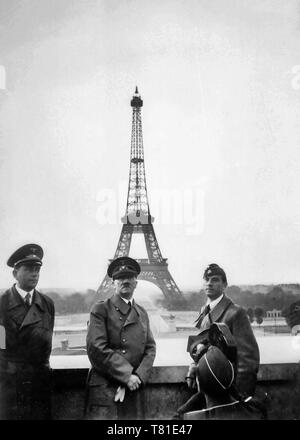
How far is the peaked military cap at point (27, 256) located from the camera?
4.52m

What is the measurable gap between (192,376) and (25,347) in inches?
51.5

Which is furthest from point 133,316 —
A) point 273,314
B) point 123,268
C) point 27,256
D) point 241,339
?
point 273,314

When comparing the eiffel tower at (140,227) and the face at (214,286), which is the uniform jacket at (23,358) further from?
the face at (214,286)

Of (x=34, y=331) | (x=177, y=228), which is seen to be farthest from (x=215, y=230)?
(x=34, y=331)

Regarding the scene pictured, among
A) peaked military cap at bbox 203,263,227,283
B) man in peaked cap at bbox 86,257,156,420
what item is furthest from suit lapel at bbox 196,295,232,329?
man in peaked cap at bbox 86,257,156,420

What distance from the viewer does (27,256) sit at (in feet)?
15.0

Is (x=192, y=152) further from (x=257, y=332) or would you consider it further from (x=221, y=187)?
(x=257, y=332)

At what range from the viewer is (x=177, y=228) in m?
5.10

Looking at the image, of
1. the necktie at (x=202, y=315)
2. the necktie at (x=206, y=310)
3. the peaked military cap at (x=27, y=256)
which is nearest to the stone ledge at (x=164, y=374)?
the necktie at (x=202, y=315)

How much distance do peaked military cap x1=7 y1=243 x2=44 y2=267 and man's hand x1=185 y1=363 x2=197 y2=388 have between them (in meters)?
1.45

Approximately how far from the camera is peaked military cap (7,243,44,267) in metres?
4.52

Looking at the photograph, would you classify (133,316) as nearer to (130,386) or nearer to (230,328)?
(130,386)

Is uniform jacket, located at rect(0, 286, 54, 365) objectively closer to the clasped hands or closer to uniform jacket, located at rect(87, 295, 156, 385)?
uniform jacket, located at rect(87, 295, 156, 385)

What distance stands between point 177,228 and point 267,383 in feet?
5.02
